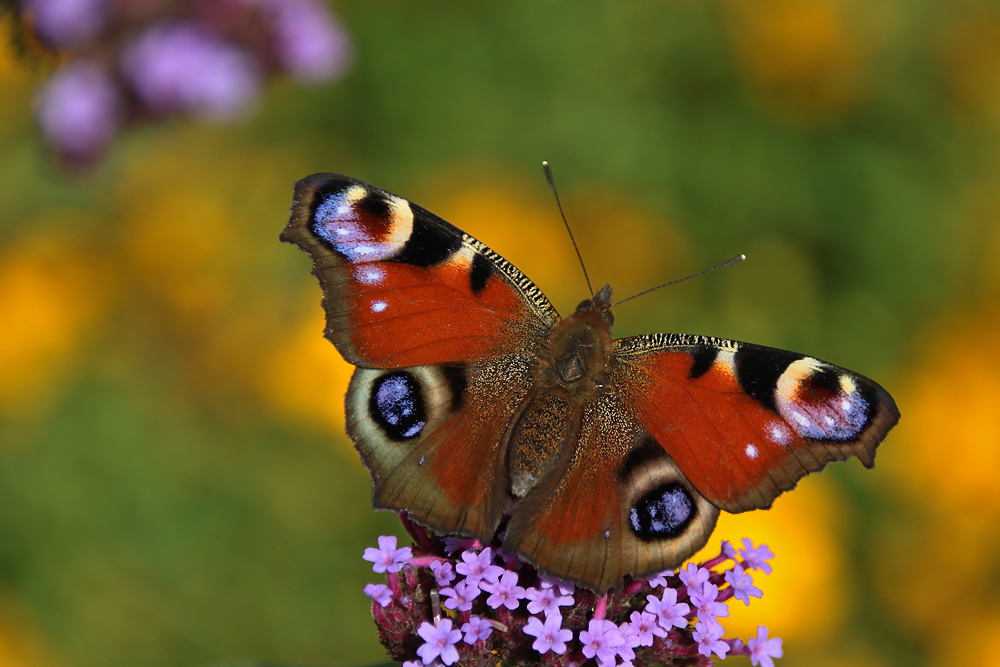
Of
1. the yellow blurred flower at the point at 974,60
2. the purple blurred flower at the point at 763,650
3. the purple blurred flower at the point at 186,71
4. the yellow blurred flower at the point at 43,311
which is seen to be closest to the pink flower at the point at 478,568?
the purple blurred flower at the point at 763,650

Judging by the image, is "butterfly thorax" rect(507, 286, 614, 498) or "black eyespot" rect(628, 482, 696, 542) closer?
"black eyespot" rect(628, 482, 696, 542)

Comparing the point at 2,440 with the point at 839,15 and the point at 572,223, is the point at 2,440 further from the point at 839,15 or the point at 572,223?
the point at 839,15

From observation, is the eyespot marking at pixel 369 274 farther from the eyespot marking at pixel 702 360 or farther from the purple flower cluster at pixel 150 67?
the purple flower cluster at pixel 150 67

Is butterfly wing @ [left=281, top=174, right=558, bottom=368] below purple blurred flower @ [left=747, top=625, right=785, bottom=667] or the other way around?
the other way around

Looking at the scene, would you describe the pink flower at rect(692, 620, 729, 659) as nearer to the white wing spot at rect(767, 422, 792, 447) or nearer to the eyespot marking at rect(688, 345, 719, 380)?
the white wing spot at rect(767, 422, 792, 447)

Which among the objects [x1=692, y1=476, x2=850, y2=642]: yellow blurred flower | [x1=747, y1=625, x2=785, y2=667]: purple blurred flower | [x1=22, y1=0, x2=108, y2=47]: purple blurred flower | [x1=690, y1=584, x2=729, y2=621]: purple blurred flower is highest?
[x1=22, y1=0, x2=108, y2=47]: purple blurred flower

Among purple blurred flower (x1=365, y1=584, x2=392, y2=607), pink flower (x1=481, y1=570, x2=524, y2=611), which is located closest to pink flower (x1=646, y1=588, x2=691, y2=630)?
pink flower (x1=481, y1=570, x2=524, y2=611)

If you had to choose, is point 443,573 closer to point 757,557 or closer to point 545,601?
point 545,601
